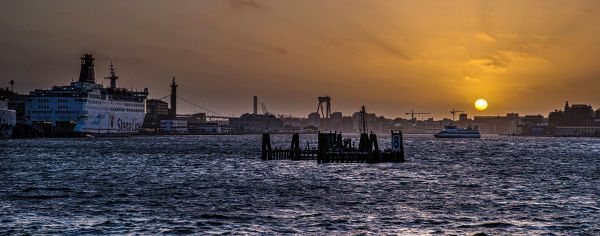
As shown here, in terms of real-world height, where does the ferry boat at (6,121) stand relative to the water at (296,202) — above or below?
above

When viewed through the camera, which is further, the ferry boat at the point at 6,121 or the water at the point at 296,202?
the ferry boat at the point at 6,121

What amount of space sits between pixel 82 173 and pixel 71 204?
23.4 meters

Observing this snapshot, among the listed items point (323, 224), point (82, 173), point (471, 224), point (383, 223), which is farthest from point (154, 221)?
point (82, 173)

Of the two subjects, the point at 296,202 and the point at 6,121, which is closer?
the point at 296,202

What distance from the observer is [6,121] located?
17350 centimetres

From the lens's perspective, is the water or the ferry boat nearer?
the water

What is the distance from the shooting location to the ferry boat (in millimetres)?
169875

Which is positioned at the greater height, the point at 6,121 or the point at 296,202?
the point at 6,121

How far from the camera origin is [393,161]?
71.5 metres

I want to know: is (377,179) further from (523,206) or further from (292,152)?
(292,152)

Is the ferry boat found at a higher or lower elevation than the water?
higher

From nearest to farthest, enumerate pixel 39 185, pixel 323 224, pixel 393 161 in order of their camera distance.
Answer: pixel 323 224 → pixel 39 185 → pixel 393 161

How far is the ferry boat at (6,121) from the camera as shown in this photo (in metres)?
170

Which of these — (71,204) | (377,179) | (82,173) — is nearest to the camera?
(71,204)
